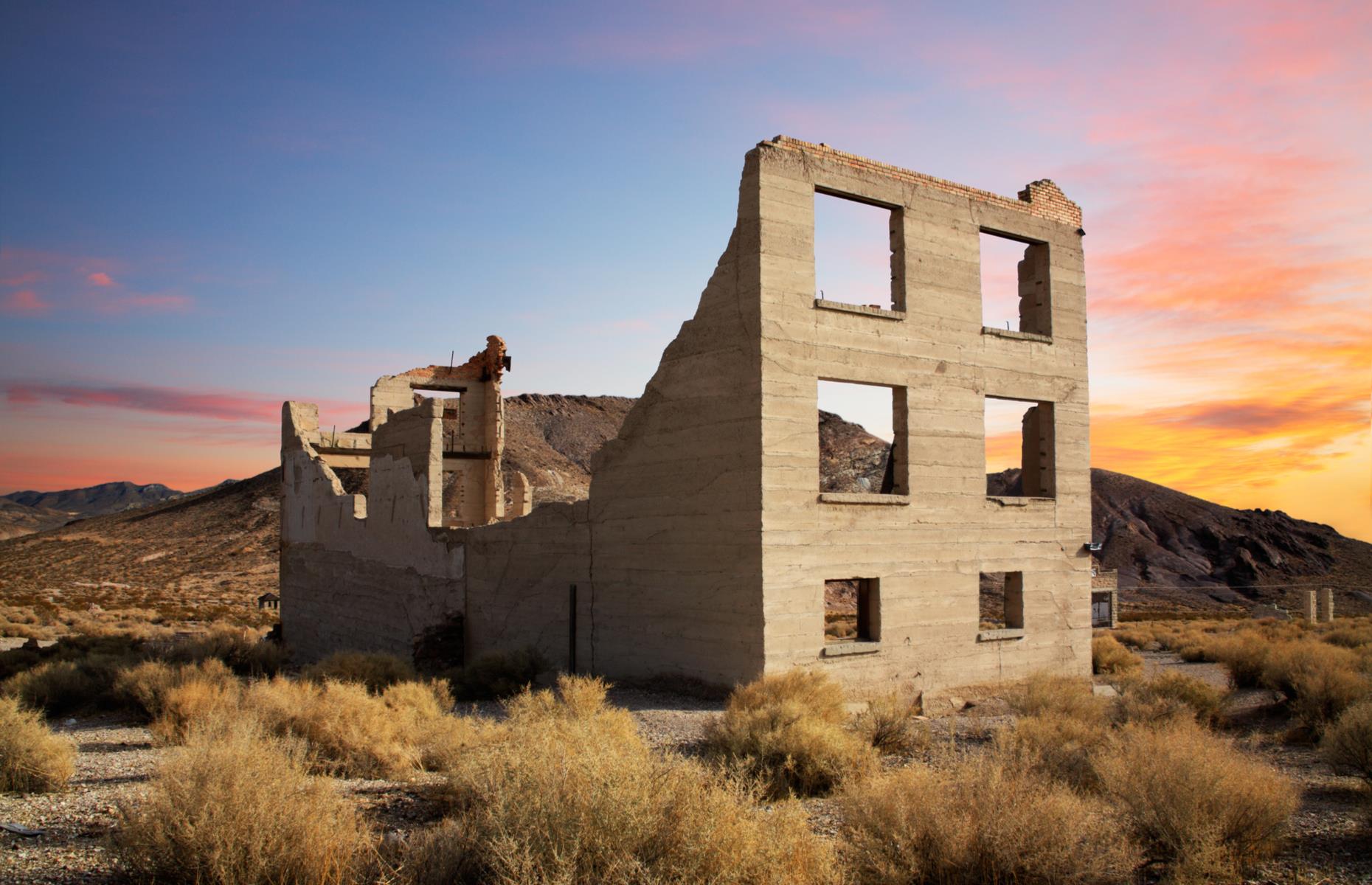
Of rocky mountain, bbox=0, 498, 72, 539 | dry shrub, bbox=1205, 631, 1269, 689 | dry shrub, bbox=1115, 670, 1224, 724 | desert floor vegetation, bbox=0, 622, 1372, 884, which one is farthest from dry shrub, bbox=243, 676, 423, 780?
rocky mountain, bbox=0, 498, 72, 539

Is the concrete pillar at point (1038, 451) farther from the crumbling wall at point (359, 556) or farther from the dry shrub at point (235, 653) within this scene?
the dry shrub at point (235, 653)

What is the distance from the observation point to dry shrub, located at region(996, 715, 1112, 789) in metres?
7.92

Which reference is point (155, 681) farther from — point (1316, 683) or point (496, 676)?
point (1316, 683)

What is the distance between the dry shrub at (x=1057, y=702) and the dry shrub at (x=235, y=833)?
772cm

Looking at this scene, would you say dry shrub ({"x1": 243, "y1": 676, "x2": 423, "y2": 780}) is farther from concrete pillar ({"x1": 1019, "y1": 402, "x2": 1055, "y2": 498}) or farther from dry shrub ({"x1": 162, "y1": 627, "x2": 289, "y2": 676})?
concrete pillar ({"x1": 1019, "y1": 402, "x2": 1055, "y2": 498})

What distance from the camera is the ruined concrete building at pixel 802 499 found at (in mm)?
13320

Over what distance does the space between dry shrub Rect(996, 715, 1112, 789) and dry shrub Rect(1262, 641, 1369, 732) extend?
3.12 meters

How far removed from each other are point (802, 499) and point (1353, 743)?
21.9 feet

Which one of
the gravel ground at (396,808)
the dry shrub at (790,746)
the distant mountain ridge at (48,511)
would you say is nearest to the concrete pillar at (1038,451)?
the gravel ground at (396,808)

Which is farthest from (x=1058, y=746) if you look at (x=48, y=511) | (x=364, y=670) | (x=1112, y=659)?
(x=48, y=511)

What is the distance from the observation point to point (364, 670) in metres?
13.6

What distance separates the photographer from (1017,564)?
52.0ft

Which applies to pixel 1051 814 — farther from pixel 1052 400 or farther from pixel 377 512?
pixel 377 512

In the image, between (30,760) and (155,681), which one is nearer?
(30,760)
